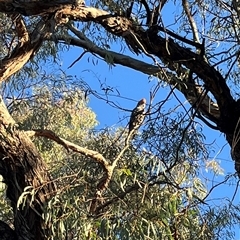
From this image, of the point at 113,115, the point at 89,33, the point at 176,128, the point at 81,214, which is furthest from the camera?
the point at 89,33

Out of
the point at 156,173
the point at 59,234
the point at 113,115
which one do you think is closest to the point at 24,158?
the point at 59,234

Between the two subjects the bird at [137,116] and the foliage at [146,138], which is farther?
the bird at [137,116]

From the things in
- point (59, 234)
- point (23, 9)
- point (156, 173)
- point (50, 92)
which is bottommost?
point (59, 234)

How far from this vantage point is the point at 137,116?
9.80 ft

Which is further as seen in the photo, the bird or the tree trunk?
the bird

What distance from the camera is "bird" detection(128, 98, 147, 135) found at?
296cm

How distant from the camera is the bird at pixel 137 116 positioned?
9.70 ft

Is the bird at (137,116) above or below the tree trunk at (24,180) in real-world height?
above

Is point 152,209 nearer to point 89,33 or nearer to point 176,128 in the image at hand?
point 176,128

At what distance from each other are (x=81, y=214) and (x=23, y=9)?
90 centimetres

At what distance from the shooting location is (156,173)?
2.52 meters

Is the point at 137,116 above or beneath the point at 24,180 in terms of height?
above

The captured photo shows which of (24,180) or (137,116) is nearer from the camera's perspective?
(24,180)

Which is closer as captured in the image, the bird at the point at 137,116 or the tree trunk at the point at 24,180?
the tree trunk at the point at 24,180
